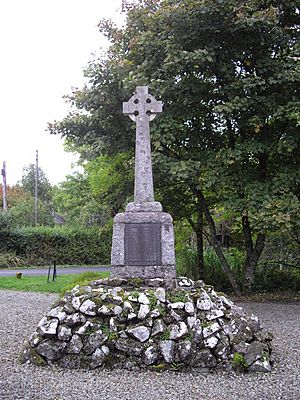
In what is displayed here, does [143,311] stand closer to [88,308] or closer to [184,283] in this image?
[88,308]

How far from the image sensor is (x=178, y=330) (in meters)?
5.84

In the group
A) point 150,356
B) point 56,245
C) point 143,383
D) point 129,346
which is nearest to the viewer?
point 143,383

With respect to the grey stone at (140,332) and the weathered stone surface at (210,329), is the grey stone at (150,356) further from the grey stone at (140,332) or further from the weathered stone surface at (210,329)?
the weathered stone surface at (210,329)

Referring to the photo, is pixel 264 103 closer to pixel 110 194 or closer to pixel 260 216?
pixel 260 216

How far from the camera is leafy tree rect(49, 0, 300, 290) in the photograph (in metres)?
10.2

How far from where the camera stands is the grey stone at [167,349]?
5.64 m

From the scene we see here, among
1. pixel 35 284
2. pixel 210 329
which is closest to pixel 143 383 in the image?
pixel 210 329

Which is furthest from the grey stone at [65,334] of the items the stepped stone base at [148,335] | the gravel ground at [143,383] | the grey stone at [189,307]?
the grey stone at [189,307]

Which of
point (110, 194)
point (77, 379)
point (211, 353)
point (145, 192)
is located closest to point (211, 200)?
point (110, 194)

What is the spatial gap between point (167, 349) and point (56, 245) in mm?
21684

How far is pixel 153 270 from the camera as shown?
23.2 ft

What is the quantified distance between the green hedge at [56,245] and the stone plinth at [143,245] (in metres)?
18.9

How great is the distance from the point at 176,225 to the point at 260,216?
5.52 meters

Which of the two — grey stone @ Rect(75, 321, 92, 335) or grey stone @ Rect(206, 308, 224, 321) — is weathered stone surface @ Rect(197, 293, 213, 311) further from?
grey stone @ Rect(75, 321, 92, 335)
